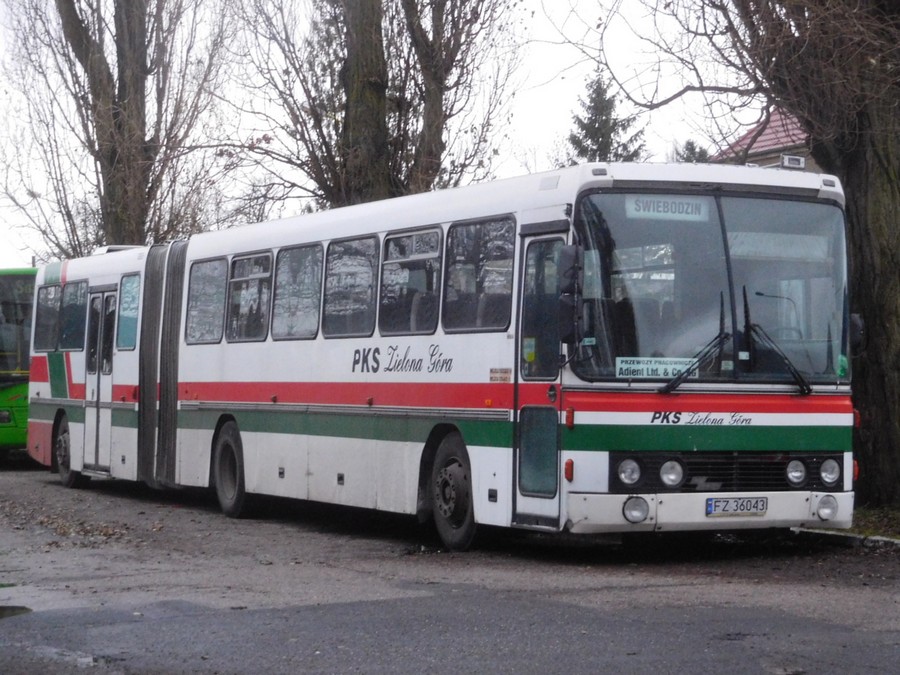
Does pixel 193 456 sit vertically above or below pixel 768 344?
below

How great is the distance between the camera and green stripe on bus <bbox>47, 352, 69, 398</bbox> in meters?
22.2

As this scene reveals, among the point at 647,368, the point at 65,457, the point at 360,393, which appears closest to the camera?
the point at 647,368

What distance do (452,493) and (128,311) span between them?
327 inches

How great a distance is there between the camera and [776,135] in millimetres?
16953

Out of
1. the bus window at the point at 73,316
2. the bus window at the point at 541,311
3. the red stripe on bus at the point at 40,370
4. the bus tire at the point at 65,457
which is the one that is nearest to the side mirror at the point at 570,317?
the bus window at the point at 541,311

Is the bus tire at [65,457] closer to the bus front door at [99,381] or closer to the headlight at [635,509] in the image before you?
the bus front door at [99,381]

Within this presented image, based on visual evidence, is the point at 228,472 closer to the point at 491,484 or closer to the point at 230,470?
the point at 230,470

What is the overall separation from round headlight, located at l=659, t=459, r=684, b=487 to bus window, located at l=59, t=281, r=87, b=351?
463 inches

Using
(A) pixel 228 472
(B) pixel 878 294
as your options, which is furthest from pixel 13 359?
(B) pixel 878 294

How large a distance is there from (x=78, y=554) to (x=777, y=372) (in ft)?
19.3

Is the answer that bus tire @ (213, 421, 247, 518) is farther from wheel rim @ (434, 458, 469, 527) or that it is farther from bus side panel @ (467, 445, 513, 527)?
bus side panel @ (467, 445, 513, 527)

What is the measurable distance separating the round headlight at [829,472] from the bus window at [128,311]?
10126mm

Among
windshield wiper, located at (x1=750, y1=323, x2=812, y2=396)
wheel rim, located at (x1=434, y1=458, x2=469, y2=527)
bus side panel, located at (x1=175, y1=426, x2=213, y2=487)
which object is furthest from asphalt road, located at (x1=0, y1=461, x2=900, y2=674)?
bus side panel, located at (x1=175, y1=426, x2=213, y2=487)

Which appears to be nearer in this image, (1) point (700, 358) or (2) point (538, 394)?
(1) point (700, 358)
